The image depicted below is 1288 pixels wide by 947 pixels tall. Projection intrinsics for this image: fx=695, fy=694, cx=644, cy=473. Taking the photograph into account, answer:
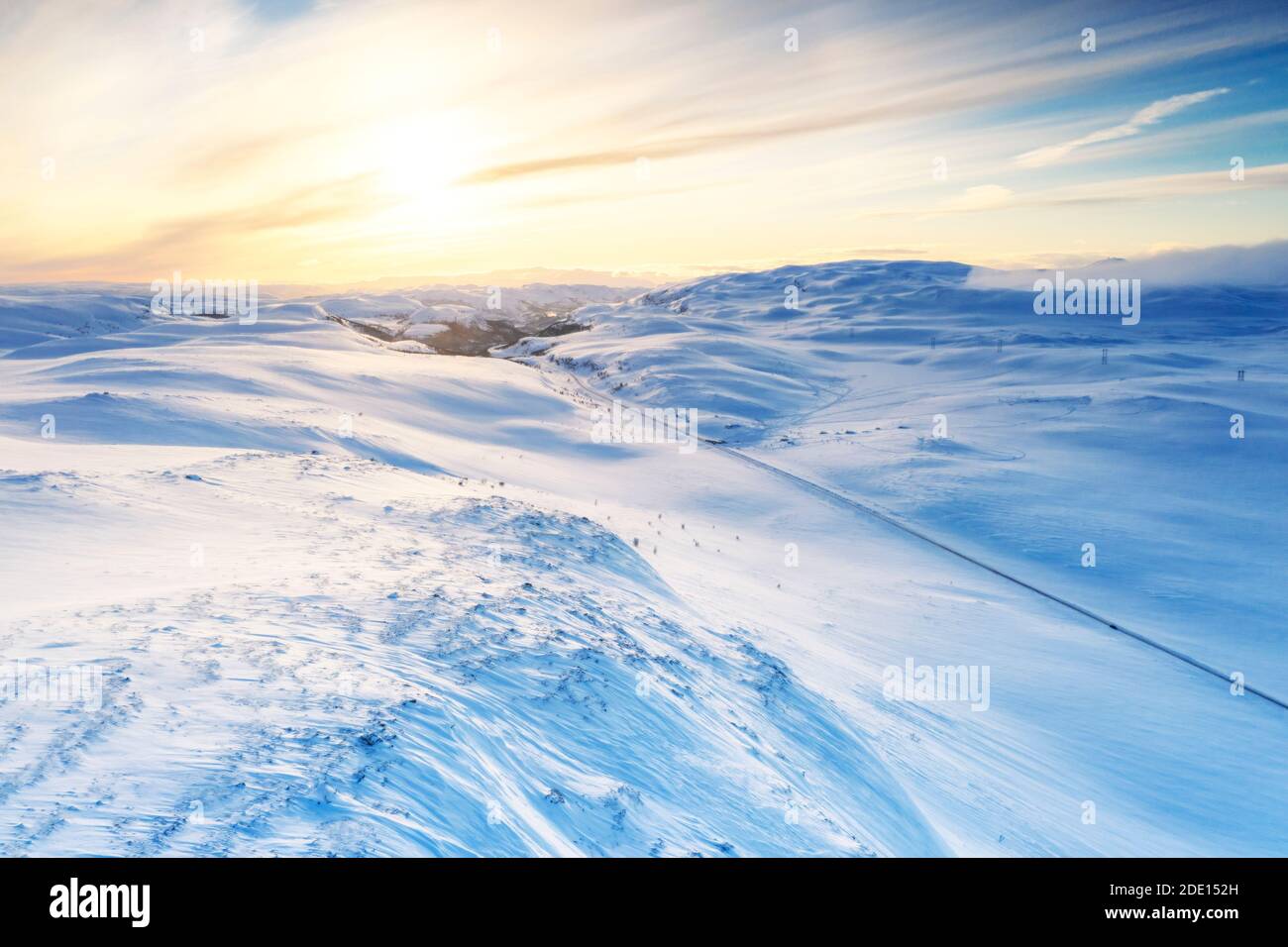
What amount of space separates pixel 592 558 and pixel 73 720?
329 inches

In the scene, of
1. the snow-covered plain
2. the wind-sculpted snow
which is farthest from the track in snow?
the wind-sculpted snow

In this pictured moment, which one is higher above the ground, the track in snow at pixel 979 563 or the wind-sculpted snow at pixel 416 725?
the wind-sculpted snow at pixel 416 725

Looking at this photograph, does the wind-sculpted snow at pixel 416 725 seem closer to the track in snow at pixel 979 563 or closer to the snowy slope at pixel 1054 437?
the track in snow at pixel 979 563

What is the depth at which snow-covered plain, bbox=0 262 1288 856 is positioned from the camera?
5133 millimetres

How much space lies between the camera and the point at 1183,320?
10019 centimetres

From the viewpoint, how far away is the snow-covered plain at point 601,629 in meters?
5.13

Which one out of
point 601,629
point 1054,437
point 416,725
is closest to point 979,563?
point 601,629

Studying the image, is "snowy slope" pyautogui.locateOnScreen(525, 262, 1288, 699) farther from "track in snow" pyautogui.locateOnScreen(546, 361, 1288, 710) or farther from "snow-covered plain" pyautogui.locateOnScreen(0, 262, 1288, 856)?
"track in snow" pyautogui.locateOnScreen(546, 361, 1288, 710)

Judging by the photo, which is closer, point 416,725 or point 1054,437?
point 416,725

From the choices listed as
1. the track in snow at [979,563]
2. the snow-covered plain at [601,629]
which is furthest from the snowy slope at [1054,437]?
the track in snow at [979,563]

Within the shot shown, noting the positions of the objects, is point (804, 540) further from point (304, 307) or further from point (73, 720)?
point (304, 307)

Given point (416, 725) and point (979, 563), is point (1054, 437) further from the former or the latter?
point (416, 725)

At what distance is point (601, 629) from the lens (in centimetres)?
927

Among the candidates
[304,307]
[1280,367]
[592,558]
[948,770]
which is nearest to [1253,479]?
→ [948,770]
